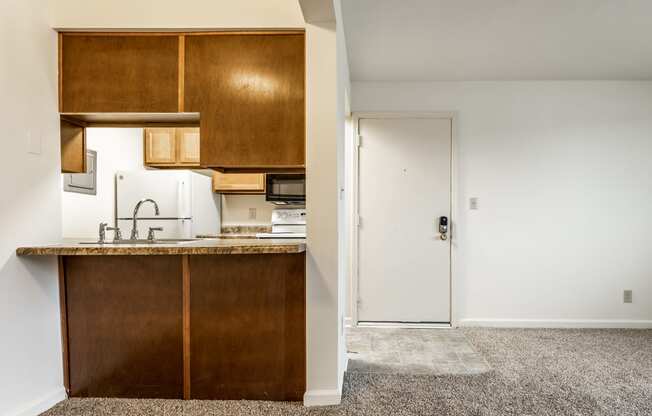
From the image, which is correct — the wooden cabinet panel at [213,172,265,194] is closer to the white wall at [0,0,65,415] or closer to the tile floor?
the tile floor

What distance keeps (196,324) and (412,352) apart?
1674 mm

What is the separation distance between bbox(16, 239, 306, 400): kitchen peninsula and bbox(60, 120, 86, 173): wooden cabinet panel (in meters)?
0.55

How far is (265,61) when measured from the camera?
2160 mm

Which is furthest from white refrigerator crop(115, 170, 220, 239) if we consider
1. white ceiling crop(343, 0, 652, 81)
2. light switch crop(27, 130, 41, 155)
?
white ceiling crop(343, 0, 652, 81)

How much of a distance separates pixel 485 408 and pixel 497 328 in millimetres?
1689

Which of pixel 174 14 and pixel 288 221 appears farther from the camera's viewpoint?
pixel 288 221

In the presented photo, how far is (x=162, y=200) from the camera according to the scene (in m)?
3.56

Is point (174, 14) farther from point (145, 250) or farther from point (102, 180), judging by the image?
point (102, 180)

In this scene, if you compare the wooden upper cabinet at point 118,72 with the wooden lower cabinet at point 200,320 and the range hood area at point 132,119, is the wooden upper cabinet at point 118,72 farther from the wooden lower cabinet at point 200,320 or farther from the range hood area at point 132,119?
the wooden lower cabinet at point 200,320

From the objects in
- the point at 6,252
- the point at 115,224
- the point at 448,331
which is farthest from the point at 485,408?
the point at 115,224

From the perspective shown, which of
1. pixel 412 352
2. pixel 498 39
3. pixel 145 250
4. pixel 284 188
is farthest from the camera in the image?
pixel 284 188

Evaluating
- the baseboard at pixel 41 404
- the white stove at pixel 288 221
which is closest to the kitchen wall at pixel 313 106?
the baseboard at pixel 41 404

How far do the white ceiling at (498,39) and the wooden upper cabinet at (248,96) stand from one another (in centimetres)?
61

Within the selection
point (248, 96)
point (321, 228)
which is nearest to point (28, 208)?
point (248, 96)
